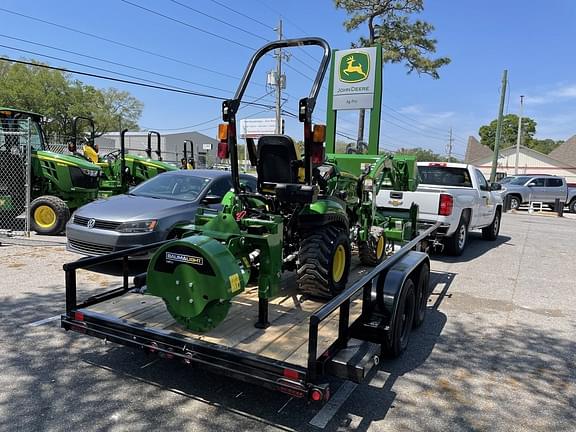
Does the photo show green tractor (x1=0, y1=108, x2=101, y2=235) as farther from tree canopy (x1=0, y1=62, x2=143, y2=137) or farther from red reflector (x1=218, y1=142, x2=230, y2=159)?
tree canopy (x1=0, y1=62, x2=143, y2=137)

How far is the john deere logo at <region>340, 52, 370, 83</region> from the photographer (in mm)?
13125

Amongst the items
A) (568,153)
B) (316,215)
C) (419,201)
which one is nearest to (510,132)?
(568,153)

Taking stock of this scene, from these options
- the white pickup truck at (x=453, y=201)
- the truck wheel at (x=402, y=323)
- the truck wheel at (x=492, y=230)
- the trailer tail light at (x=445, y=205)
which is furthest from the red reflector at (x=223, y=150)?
the truck wheel at (x=492, y=230)

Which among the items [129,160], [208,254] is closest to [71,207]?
[129,160]

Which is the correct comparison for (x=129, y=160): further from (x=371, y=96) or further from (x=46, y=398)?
(x=46, y=398)

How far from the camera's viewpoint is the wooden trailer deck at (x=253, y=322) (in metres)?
3.38

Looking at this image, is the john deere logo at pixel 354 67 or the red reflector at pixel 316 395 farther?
the john deere logo at pixel 354 67

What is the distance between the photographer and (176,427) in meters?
3.03

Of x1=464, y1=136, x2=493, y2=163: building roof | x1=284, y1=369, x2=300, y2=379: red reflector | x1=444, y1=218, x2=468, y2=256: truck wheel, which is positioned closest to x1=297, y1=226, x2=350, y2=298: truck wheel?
x1=284, y1=369, x2=300, y2=379: red reflector

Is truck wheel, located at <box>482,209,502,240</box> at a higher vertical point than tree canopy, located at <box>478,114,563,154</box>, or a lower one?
lower

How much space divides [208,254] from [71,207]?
8.99 m

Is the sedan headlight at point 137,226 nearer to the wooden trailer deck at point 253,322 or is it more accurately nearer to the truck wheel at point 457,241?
the wooden trailer deck at point 253,322

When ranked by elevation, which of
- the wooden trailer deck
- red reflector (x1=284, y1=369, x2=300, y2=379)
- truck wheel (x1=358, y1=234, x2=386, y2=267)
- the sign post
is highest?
the sign post

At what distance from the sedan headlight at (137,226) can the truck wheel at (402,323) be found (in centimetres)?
393
